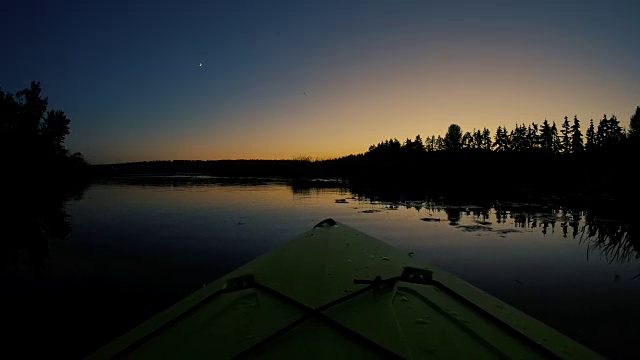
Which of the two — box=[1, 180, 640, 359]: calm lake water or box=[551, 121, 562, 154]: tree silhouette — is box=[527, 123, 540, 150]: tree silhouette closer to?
box=[551, 121, 562, 154]: tree silhouette

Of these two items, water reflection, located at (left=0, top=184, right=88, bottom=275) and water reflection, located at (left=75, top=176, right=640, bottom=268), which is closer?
water reflection, located at (left=0, top=184, right=88, bottom=275)

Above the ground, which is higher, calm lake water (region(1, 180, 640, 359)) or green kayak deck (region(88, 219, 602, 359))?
green kayak deck (region(88, 219, 602, 359))

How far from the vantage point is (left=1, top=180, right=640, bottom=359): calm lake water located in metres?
4.91

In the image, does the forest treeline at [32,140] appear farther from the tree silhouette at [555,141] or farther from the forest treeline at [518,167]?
the tree silhouette at [555,141]

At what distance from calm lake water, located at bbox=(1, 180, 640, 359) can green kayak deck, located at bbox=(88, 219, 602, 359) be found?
100.0 inches

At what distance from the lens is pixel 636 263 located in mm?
7977

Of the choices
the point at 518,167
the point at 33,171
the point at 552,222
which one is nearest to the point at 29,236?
the point at 552,222

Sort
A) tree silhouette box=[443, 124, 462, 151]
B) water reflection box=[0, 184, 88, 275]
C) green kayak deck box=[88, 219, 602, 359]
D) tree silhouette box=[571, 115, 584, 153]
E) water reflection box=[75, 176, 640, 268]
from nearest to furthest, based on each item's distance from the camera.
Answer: green kayak deck box=[88, 219, 602, 359] → water reflection box=[0, 184, 88, 275] → water reflection box=[75, 176, 640, 268] → tree silhouette box=[571, 115, 584, 153] → tree silhouette box=[443, 124, 462, 151]

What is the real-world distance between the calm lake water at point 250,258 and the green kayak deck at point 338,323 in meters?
2.54

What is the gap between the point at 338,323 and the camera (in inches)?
89.6

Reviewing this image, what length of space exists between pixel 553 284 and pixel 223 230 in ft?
32.4

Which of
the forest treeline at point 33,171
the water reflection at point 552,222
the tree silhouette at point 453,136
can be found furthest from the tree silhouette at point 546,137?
the forest treeline at point 33,171

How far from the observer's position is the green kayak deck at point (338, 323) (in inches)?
84.0

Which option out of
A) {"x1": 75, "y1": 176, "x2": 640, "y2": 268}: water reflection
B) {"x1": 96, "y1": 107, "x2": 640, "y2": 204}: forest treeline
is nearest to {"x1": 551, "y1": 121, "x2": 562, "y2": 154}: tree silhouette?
{"x1": 96, "y1": 107, "x2": 640, "y2": 204}: forest treeline
